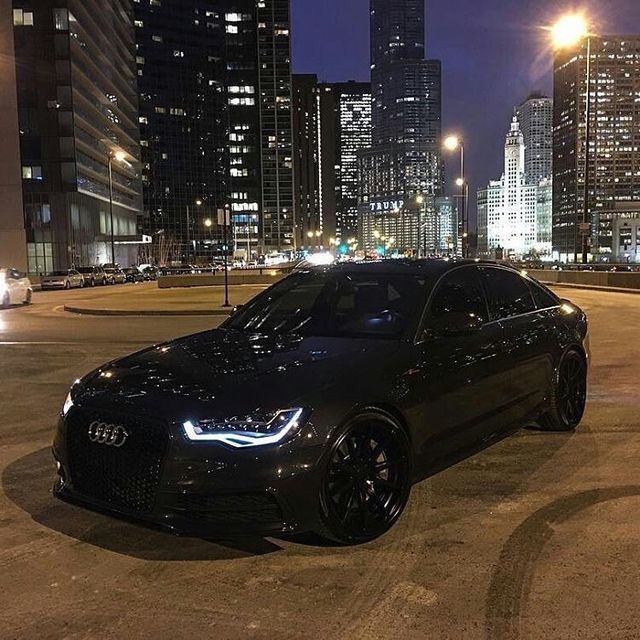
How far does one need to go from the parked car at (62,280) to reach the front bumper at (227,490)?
46382 mm

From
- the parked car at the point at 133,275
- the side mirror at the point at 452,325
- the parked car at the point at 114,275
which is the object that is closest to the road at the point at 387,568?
the side mirror at the point at 452,325

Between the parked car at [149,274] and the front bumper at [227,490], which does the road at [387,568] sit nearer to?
the front bumper at [227,490]

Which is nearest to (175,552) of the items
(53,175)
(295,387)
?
(295,387)

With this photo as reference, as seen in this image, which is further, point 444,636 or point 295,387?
point 295,387

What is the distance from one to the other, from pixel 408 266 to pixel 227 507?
110 inches

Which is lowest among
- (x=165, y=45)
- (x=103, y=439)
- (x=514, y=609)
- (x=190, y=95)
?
(x=514, y=609)

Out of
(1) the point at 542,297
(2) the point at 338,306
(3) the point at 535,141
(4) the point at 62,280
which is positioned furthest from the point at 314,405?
(3) the point at 535,141

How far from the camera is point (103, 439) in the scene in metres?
4.11

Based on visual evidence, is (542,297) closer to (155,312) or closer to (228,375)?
(228,375)

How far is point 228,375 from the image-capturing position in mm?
4305

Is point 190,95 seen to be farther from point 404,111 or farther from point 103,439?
point 103,439

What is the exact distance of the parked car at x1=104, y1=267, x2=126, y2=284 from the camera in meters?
57.1

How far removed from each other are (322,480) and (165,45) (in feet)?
616

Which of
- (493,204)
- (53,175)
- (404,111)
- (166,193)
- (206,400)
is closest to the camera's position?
(206,400)
